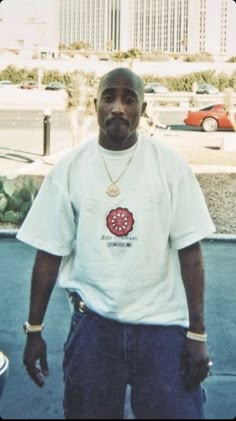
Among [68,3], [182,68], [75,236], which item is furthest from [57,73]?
[68,3]

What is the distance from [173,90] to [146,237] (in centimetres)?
6679

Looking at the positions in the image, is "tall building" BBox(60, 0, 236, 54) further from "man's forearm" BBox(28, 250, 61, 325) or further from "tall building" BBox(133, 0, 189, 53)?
"man's forearm" BBox(28, 250, 61, 325)

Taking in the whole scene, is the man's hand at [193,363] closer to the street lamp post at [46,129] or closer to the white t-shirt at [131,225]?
the white t-shirt at [131,225]

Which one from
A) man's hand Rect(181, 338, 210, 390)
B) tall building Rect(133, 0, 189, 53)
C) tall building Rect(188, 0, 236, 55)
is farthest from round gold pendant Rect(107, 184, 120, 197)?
tall building Rect(133, 0, 189, 53)

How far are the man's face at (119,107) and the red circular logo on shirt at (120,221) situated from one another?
0.22 meters

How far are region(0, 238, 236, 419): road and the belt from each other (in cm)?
30

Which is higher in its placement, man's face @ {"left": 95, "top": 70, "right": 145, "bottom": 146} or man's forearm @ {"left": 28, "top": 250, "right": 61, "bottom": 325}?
man's face @ {"left": 95, "top": 70, "right": 145, "bottom": 146}

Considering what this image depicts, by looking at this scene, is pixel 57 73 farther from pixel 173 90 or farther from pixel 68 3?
pixel 68 3

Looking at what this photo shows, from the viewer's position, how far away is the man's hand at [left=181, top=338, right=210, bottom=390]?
6.77 ft

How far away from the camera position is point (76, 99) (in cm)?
1444

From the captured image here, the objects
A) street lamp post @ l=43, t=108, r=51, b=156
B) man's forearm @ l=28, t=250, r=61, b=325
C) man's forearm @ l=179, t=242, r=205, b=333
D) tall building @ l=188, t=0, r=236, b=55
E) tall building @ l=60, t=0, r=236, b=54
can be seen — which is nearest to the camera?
man's forearm @ l=179, t=242, r=205, b=333

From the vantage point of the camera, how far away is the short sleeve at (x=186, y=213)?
210 cm

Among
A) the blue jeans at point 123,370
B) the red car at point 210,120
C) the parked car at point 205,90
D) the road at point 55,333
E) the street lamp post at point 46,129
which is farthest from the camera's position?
the parked car at point 205,90

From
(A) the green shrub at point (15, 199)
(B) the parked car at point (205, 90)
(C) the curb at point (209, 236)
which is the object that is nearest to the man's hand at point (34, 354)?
(C) the curb at point (209, 236)
